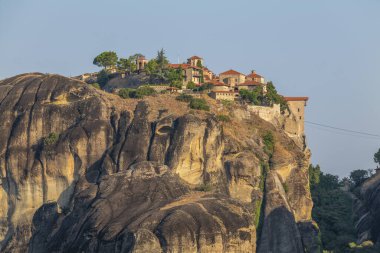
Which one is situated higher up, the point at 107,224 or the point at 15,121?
the point at 15,121

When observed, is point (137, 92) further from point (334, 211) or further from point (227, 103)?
point (334, 211)

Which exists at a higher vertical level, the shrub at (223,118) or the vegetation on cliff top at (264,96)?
the vegetation on cliff top at (264,96)

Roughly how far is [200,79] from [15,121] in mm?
27427

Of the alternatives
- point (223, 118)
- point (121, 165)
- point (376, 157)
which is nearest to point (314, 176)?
point (376, 157)

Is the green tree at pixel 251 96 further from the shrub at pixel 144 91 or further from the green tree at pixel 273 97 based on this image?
the shrub at pixel 144 91

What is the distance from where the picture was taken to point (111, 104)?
147 meters

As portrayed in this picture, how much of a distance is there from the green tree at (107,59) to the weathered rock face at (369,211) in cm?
3534

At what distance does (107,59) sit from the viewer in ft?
562

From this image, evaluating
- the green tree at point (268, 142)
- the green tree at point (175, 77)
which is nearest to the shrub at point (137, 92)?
the green tree at point (175, 77)

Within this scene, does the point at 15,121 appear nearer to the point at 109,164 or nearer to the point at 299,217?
the point at 109,164

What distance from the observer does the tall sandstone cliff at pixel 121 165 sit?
130625mm

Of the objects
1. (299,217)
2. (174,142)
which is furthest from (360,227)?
(174,142)

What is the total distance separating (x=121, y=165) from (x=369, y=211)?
24023 mm

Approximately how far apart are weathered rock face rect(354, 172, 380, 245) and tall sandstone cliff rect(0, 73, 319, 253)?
16.7 feet
